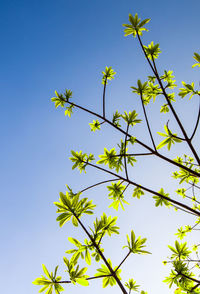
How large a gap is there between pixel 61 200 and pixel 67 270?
77cm

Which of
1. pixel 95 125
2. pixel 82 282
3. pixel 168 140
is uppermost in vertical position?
pixel 95 125

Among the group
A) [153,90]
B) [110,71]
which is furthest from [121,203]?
[110,71]

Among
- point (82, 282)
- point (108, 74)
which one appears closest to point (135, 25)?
point (108, 74)

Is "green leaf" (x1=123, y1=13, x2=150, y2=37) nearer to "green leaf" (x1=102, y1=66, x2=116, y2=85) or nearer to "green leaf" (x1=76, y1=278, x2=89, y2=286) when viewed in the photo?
"green leaf" (x1=102, y1=66, x2=116, y2=85)

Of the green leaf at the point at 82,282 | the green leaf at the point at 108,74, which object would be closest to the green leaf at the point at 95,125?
the green leaf at the point at 108,74

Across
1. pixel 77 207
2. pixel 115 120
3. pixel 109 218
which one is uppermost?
pixel 115 120

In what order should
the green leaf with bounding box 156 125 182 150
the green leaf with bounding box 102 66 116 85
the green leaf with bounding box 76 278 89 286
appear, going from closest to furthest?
1. the green leaf with bounding box 76 278 89 286
2. the green leaf with bounding box 156 125 182 150
3. the green leaf with bounding box 102 66 116 85

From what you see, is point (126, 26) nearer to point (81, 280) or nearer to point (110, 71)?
point (110, 71)

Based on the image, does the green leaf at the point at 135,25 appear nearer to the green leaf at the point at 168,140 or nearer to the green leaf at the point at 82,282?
the green leaf at the point at 168,140

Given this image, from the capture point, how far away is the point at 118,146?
3.09 m

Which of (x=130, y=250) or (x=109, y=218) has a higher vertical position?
(x=109, y=218)

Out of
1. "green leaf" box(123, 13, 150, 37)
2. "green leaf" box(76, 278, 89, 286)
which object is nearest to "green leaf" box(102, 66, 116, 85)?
"green leaf" box(123, 13, 150, 37)

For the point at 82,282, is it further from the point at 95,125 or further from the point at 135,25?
the point at 135,25

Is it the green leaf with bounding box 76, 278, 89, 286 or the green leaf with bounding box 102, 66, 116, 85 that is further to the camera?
the green leaf with bounding box 102, 66, 116, 85
